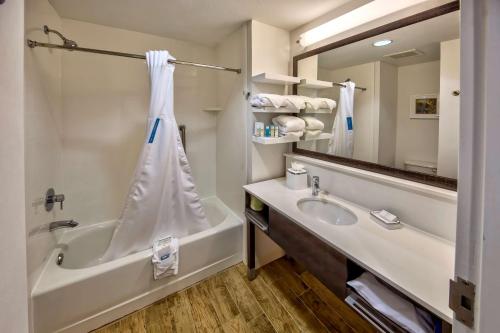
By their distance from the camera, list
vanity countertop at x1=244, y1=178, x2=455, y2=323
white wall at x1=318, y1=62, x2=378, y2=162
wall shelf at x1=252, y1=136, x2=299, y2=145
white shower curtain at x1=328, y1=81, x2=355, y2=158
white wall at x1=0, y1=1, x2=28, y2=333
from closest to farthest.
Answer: white wall at x1=0, y1=1, x2=28, y2=333 < vanity countertop at x1=244, y1=178, x2=455, y2=323 < white wall at x1=318, y1=62, x2=378, y2=162 < white shower curtain at x1=328, y1=81, x2=355, y2=158 < wall shelf at x1=252, y1=136, x2=299, y2=145

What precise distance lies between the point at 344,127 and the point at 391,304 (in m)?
1.18

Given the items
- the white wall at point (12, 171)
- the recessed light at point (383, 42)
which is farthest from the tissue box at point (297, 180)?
the white wall at point (12, 171)

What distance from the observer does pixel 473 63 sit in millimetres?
389

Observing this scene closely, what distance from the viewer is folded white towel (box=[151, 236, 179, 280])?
162 centimetres

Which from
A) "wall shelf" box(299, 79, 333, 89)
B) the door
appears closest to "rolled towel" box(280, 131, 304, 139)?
"wall shelf" box(299, 79, 333, 89)

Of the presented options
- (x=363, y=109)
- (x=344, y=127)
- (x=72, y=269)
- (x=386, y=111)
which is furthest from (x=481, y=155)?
(x=72, y=269)

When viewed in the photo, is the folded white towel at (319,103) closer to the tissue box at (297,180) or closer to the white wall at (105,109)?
the tissue box at (297,180)

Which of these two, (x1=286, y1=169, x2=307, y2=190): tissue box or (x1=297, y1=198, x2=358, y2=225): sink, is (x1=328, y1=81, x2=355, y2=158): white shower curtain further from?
(x1=297, y1=198, x2=358, y2=225): sink

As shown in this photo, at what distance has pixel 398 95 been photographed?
1302mm

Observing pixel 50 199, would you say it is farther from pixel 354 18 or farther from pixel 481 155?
pixel 354 18

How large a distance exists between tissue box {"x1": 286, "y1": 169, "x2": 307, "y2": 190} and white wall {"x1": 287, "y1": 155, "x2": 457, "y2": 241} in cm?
14

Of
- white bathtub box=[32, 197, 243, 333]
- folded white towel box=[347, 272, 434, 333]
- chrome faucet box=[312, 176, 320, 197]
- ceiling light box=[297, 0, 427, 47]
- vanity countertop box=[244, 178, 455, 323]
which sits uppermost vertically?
ceiling light box=[297, 0, 427, 47]

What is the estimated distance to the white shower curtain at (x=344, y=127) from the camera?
160 cm

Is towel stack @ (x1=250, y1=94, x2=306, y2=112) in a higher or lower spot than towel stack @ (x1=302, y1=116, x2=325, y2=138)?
higher
